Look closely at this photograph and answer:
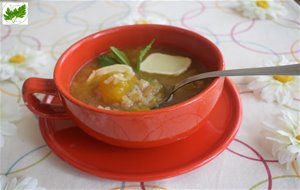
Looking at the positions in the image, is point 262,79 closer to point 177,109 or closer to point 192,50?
point 192,50

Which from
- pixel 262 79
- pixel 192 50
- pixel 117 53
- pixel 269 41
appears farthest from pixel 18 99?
pixel 269 41

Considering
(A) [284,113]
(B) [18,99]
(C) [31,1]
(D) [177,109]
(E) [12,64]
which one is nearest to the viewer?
(D) [177,109]

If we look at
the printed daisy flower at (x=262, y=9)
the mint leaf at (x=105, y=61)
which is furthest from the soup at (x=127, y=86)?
the printed daisy flower at (x=262, y=9)

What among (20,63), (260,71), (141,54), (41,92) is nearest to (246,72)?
(260,71)

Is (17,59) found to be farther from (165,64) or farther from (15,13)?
(165,64)

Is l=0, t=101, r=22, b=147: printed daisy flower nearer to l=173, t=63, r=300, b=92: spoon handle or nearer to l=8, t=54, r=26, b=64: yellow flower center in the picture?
l=8, t=54, r=26, b=64: yellow flower center

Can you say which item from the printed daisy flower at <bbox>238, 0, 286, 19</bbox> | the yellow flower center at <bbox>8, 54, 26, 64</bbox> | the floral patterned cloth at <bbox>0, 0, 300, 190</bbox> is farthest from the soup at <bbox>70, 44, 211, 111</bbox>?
the printed daisy flower at <bbox>238, 0, 286, 19</bbox>
